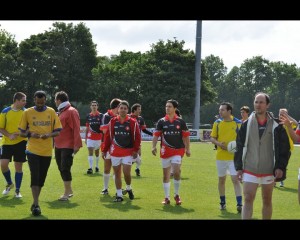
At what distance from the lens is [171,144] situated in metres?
12.2

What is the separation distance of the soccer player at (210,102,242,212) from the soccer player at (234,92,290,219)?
120 inches

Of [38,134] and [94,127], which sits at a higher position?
[38,134]

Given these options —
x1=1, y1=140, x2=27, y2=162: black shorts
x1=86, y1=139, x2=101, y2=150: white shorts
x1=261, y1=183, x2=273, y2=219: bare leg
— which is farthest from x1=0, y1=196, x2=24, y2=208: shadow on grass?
x1=86, y1=139, x2=101, y2=150: white shorts

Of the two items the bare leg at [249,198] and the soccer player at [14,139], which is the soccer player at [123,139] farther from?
the bare leg at [249,198]

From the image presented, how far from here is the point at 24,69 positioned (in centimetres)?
7281

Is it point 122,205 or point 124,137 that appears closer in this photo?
point 122,205

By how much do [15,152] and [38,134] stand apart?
2.46 m

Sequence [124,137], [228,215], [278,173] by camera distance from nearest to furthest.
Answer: [278,173], [228,215], [124,137]

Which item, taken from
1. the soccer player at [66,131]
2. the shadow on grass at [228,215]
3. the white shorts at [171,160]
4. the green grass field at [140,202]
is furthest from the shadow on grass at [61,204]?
the shadow on grass at [228,215]

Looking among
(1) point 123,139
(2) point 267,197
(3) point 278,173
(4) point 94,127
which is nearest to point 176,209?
(1) point 123,139

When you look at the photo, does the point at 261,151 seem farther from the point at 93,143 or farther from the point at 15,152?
the point at 93,143

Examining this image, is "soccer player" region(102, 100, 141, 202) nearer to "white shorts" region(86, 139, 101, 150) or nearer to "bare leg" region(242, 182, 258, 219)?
"bare leg" region(242, 182, 258, 219)
